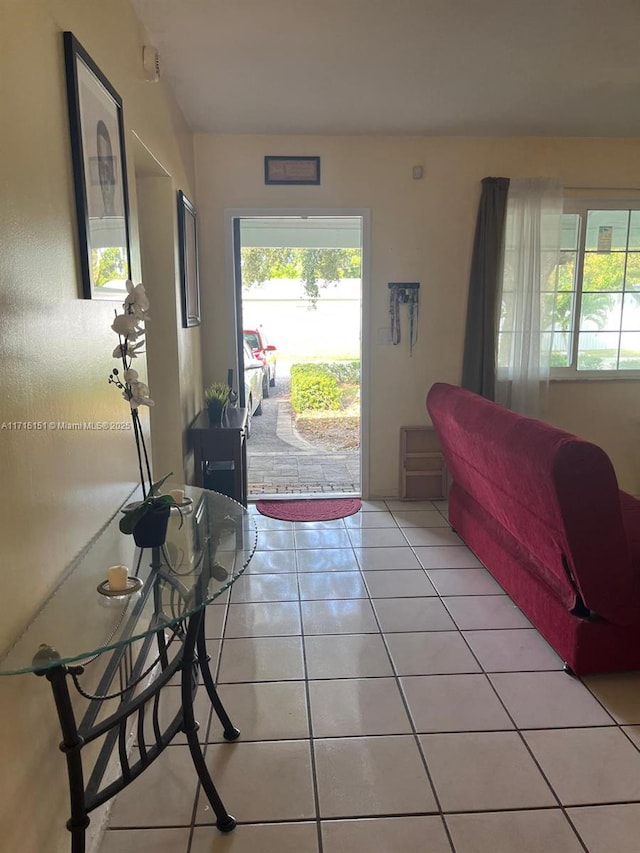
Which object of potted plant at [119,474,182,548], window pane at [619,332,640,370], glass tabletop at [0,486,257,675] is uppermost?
window pane at [619,332,640,370]

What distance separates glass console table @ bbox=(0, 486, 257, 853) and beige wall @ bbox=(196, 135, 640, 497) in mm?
2366

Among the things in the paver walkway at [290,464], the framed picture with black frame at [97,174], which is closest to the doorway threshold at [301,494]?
the paver walkway at [290,464]

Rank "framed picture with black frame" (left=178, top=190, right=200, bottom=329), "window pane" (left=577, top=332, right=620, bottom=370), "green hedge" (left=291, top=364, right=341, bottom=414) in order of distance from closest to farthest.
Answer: "framed picture with black frame" (left=178, top=190, right=200, bottom=329) → "window pane" (left=577, top=332, right=620, bottom=370) → "green hedge" (left=291, top=364, right=341, bottom=414)

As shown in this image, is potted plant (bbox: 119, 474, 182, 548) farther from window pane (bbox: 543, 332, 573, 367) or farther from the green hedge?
the green hedge

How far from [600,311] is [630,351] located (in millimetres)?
370

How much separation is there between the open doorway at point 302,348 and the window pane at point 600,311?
198 centimetres

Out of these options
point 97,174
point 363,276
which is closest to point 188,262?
point 363,276

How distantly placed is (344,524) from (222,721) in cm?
203

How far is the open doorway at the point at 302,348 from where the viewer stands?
5.72 metres

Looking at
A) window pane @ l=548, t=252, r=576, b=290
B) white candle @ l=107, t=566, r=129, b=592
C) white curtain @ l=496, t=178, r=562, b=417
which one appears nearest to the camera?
white candle @ l=107, t=566, r=129, b=592

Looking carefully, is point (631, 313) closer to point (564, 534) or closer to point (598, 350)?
point (598, 350)

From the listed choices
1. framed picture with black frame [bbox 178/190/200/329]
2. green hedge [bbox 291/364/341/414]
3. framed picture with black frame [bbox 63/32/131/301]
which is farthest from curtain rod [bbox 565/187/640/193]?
green hedge [bbox 291/364/341/414]

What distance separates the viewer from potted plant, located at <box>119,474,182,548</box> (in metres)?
1.61

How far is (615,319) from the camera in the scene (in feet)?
14.2
